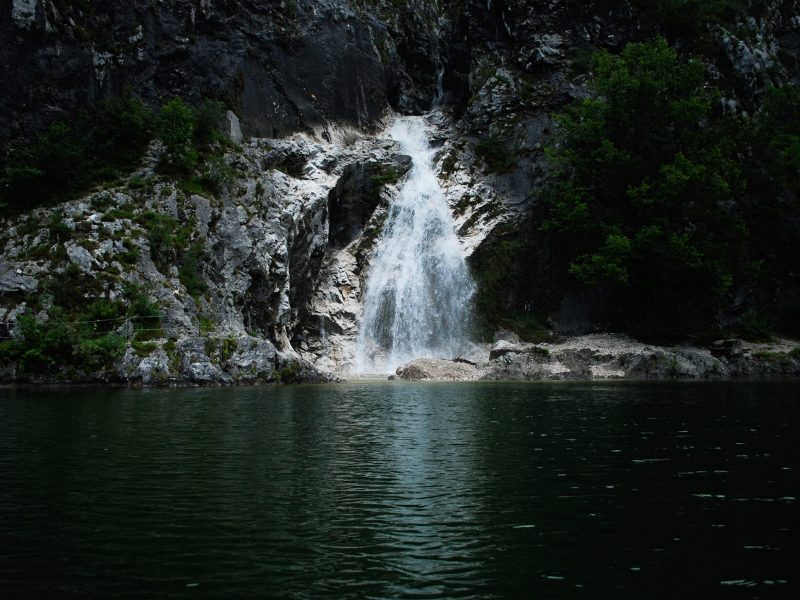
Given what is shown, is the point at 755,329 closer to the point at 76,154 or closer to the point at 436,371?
the point at 436,371

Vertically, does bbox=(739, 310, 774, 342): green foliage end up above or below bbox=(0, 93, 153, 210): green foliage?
below

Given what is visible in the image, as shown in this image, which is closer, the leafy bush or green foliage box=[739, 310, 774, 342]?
green foliage box=[739, 310, 774, 342]

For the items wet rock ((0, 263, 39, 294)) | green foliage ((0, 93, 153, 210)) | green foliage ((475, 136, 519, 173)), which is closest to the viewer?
wet rock ((0, 263, 39, 294))

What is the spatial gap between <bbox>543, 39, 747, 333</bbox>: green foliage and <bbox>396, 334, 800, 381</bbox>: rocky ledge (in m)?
6.20

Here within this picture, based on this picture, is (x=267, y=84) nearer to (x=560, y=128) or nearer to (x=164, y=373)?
(x=560, y=128)

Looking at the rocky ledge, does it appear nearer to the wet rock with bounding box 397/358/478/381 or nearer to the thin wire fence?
the wet rock with bounding box 397/358/478/381

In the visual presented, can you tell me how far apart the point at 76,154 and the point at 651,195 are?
4099 cm

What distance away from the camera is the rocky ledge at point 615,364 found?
133ft

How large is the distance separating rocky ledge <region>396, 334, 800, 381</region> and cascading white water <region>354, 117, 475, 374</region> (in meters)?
5.83

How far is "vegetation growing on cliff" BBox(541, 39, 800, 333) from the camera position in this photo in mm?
46906

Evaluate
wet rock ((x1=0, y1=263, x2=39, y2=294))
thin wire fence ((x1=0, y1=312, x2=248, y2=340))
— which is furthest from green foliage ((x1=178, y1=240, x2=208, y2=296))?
wet rock ((x1=0, y1=263, x2=39, y2=294))

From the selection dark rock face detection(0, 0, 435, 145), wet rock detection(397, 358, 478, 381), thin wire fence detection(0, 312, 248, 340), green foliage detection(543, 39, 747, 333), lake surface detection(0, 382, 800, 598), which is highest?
dark rock face detection(0, 0, 435, 145)

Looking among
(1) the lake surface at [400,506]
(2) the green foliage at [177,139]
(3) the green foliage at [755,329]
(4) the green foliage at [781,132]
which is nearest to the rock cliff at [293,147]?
(2) the green foliage at [177,139]

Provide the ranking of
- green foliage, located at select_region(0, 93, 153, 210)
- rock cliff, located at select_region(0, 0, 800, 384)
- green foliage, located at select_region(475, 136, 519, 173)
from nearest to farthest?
1. rock cliff, located at select_region(0, 0, 800, 384)
2. green foliage, located at select_region(0, 93, 153, 210)
3. green foliage, located at select_region(475, 136, 519, 173)
